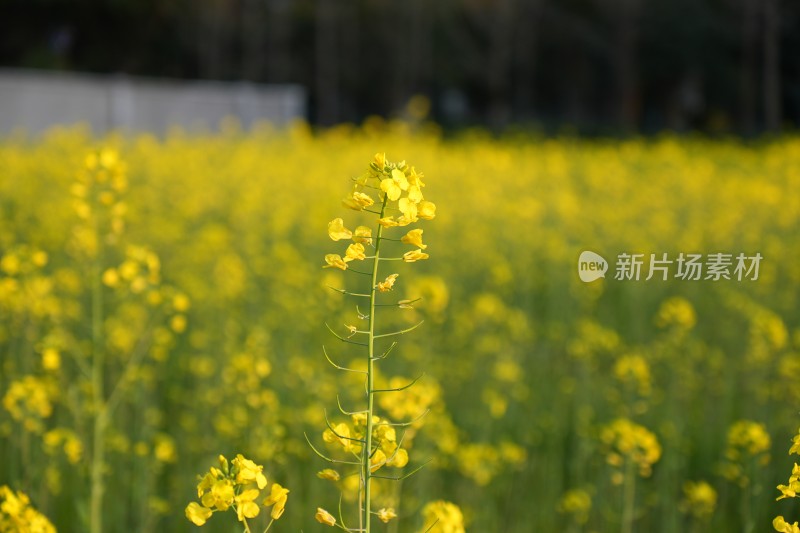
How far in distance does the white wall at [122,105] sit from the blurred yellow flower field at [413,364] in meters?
8.16

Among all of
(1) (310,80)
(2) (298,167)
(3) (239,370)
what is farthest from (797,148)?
(1) (310,80)

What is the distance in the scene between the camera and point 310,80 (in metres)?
25.5

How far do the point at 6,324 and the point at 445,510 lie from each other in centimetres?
297

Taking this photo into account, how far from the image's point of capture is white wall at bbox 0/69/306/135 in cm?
1495

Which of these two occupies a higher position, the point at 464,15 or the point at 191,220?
the point at 464,15

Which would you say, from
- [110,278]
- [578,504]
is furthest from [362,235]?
[578,504]

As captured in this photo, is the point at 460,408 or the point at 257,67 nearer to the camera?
the point at 460,408

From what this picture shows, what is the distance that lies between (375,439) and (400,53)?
2358 cm

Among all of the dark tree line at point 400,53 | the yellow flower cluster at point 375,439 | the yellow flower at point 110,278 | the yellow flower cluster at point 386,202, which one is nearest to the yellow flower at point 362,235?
the yellow flower cluster at point 386,202

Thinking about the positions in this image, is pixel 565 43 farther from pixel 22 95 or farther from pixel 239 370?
pixel 239 370

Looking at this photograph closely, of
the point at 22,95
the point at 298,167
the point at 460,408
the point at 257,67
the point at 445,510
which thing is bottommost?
the point at 460,408

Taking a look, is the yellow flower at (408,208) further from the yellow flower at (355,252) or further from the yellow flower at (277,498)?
the yellow flower at (277,498)

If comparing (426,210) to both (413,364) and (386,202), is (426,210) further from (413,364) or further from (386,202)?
(413,364)

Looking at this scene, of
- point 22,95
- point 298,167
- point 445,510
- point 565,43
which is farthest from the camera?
point 565,43
